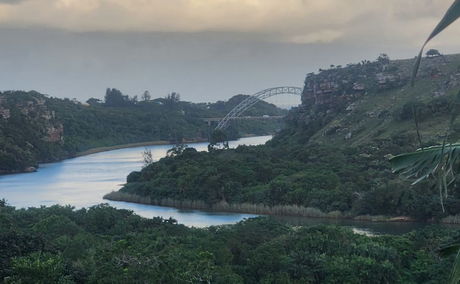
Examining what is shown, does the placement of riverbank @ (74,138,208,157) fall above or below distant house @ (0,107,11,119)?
below

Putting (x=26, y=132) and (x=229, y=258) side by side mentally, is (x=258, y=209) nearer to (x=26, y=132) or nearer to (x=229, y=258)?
(x=229, y=258)

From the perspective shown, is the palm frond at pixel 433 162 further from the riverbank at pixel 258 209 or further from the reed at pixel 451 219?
the riverbank at pixel 258 209

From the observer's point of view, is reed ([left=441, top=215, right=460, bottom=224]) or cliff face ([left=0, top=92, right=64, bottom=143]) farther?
cliff face ([left=0, top=92, right=64, bottom=143])

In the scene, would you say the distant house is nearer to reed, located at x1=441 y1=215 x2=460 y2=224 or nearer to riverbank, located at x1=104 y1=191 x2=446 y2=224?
riverbank, located at x1=104 y1=191 x2=446 y2=224

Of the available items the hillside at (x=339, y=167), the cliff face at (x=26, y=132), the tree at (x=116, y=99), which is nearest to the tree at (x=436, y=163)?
the hillside at (x=339, y=167)

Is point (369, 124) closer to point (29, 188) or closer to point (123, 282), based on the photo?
point (29, 188)

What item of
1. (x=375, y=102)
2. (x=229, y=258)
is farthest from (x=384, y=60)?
(x=229, y=258)

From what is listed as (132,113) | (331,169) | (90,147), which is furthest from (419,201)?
(132,113)

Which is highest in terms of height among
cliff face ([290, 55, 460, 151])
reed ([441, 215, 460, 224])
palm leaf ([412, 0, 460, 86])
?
cliff face ([290, 55, 460, 151])

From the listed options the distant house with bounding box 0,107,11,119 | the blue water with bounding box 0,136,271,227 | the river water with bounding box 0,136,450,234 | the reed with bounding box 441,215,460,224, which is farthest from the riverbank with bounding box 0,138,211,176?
the reed with bounding box 441,215,460,224
